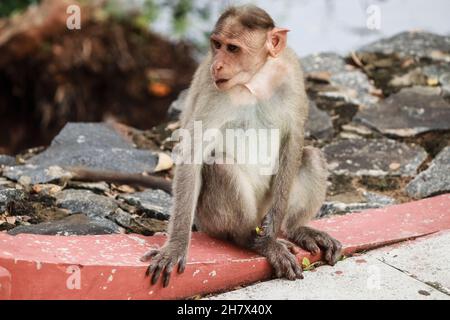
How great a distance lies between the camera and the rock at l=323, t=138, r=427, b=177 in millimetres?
4984

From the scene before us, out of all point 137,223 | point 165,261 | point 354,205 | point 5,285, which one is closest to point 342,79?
point 354,205

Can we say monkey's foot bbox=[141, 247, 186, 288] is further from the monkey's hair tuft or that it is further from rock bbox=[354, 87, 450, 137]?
rock bbox=[354, 87, 450, 137]

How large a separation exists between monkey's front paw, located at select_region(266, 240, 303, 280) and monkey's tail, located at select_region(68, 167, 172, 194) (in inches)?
50.3

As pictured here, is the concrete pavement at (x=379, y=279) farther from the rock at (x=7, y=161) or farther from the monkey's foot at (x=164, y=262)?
the rock at (x=7, y=161)

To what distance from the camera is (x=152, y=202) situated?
451 cm

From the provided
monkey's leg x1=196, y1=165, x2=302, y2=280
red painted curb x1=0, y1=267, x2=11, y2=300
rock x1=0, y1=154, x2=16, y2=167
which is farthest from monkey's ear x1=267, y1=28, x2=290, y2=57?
rock x1=0, y1=154, x2=16, y2=167

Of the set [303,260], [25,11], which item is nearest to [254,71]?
[303,260]

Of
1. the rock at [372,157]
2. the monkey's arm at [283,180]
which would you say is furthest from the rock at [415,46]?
the monkey's arm at [283,180]

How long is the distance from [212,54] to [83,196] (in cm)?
126

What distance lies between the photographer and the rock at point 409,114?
17.9 feet

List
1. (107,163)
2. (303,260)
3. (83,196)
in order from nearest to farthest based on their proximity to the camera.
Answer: (303,260) < (83,196) < (107,163)
